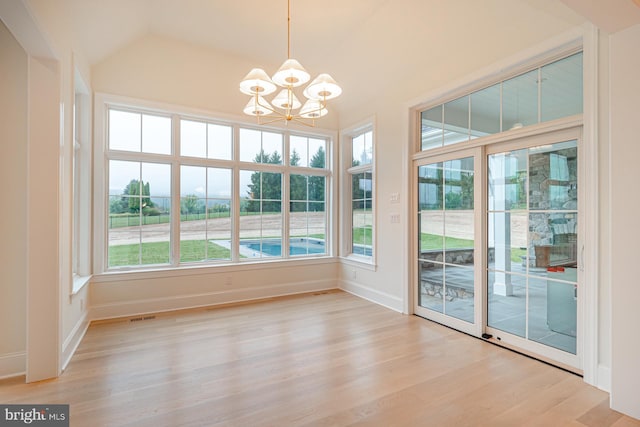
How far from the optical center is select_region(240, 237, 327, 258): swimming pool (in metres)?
4.90

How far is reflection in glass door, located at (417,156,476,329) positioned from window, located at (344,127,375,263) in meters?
0.92

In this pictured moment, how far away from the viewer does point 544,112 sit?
278cm

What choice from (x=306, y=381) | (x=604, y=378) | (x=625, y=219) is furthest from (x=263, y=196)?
(x=604, y=378)

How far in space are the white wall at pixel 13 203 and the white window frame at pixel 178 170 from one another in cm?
125

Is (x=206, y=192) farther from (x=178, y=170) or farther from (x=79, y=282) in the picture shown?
(x=79, y=282)

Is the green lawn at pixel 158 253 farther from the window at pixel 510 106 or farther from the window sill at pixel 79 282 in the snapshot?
the window at pixel 510 106

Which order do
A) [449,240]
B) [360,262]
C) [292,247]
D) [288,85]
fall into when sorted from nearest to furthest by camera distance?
1. [288,85]
2. [449,240]
3. [360,262]
4. [292,247]

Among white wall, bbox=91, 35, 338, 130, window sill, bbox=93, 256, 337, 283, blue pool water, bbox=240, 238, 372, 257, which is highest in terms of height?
white wall, bbox=91, 35, 338, 130

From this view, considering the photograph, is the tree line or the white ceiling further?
the tree line

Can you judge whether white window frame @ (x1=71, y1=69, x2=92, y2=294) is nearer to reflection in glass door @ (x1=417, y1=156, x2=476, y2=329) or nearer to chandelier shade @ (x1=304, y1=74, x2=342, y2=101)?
chandelier shade @ (x1=304, y1=74, x2=342, y2=101)

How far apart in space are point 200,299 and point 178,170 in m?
1.80

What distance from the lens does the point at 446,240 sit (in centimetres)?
371

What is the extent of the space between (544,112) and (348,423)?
9.65 ft

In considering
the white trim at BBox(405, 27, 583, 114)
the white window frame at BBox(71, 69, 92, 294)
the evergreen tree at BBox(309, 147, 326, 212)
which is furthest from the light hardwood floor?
the white trim at BBox(405, 27, 583, 114)
